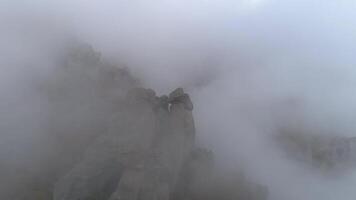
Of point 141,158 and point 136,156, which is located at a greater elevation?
point 136,156


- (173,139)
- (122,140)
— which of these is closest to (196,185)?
(173,139)

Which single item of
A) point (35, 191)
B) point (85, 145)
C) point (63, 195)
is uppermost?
point (85, 145)

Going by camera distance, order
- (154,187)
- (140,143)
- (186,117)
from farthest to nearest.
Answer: (186,117) → (140,143) → (154,187)

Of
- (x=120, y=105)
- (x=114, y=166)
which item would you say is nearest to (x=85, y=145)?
(x=120, y=105)

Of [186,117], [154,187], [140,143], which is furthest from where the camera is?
[186,117]

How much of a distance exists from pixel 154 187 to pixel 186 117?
34.4 m

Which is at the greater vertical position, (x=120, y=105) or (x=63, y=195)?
(x=120, y=105)

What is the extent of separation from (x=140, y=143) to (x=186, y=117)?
22459 mm

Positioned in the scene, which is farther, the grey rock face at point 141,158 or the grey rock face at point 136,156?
the grey rock face at point 141,158

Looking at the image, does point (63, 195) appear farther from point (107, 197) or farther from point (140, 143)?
point (140, 143)

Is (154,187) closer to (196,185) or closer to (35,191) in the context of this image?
(196,185)

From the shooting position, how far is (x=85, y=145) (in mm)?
199750

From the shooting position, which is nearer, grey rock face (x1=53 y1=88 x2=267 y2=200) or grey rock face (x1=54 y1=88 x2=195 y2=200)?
grey rock face (x1=54 y1=88 x2=195 y2=200)

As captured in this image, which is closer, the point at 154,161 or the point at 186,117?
the point at 154,161
